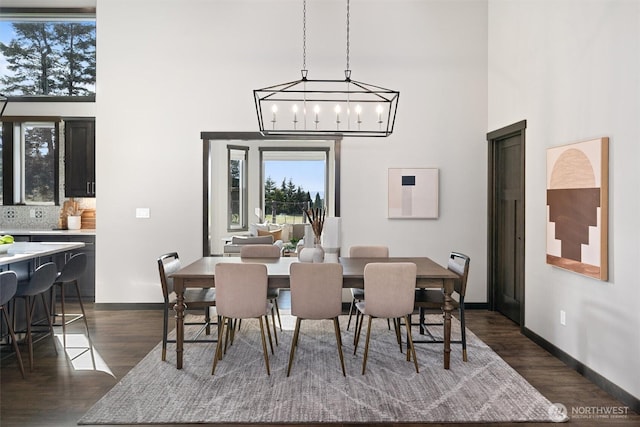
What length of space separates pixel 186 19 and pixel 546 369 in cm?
528

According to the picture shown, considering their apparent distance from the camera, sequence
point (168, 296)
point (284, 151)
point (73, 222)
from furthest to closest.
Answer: point (284, 151)
point (73, 222)
point (168, 296)

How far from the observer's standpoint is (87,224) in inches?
256

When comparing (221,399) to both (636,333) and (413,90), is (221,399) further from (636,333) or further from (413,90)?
(413,90)

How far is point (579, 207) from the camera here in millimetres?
3561

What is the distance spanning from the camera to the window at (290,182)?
366 inches

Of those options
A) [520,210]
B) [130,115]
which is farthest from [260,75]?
[520,210]

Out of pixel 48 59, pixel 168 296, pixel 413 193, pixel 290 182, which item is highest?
pixel 48 59

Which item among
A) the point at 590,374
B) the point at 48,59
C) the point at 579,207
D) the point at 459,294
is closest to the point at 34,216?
the point at 48,59

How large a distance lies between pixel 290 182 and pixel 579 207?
6.45 meters

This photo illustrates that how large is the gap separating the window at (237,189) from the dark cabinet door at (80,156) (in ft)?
9.24

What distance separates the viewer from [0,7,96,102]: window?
634 centimetres

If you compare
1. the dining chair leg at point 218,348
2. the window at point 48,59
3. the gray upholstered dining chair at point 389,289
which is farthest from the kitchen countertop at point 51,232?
the gray upholstered dining chair at point 389,289

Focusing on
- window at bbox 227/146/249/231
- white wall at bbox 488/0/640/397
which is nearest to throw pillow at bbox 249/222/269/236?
window at bbox 227/146/249/231

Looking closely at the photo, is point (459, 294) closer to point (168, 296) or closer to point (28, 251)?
point (168, 296)
